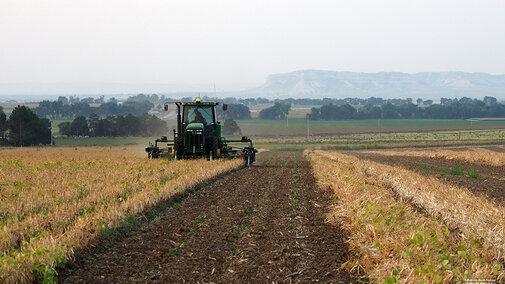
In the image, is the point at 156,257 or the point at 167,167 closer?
the point at 156,257

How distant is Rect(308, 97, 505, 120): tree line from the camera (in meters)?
164

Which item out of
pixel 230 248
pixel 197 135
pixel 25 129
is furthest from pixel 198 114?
pixel 25 129

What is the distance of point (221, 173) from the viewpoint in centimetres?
2159

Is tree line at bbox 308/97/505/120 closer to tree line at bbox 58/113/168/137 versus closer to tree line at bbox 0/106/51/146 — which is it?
tree line at bbox 58/113/168/137

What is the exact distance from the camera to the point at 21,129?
67.6m

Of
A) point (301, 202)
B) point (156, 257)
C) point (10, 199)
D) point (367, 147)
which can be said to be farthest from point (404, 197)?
point (367, 147)

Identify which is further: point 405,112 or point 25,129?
point 405,112

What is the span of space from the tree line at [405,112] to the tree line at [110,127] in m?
80.5

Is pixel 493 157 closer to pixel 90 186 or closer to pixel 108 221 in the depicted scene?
pixel 90 186

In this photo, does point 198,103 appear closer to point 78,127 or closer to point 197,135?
point 197,135

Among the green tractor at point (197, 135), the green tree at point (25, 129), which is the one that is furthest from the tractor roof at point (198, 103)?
the green tree at point (25, 129)

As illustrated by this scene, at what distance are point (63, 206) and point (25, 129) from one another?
63.0m

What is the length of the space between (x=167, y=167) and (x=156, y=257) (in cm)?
1318

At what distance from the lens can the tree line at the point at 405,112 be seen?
540 ft
